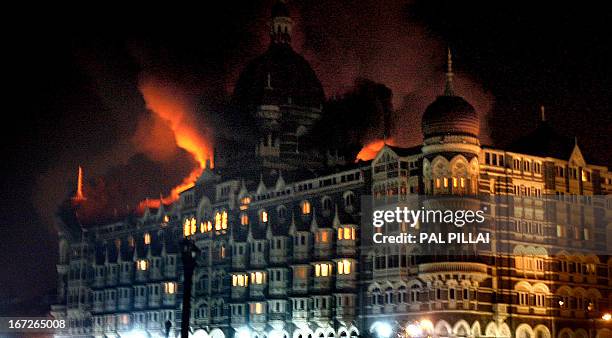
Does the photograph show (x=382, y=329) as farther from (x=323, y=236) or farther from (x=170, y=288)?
(x=170, y=288)

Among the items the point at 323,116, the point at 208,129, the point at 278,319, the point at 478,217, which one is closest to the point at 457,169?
the point at 478,217

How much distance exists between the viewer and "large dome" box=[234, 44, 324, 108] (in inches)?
5182

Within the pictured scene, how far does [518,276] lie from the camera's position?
104m

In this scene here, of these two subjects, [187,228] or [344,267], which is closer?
[344,267]

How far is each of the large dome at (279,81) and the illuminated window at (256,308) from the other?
898 inches

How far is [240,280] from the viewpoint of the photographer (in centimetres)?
12281

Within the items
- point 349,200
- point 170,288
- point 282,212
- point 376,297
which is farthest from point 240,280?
point 376,297

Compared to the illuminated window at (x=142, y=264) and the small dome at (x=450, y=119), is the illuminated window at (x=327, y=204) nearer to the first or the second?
the small dome at (x=450, y=119)

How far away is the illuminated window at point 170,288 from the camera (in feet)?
441

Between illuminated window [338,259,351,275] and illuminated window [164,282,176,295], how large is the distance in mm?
29983

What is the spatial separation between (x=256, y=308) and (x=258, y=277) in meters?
3.07

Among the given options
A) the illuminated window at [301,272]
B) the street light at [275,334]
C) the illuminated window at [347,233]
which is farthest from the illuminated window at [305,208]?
the street light at [275,334]

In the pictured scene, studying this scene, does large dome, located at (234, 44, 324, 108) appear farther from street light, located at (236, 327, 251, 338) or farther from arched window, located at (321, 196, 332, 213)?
street light, located at (236, 327, 251, 338)

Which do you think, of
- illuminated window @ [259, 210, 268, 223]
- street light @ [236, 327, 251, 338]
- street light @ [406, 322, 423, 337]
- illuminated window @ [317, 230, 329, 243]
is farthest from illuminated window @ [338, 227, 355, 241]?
street light @ [236, 327, 251, 338]
